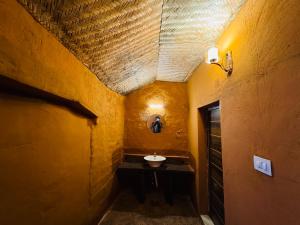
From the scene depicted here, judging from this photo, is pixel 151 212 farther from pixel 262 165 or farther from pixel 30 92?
pixel 30 92

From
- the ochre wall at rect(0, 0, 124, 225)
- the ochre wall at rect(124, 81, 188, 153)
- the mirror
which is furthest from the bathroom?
the mirror

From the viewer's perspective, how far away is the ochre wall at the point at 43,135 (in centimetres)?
93

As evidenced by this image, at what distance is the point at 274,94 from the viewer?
1028 mm

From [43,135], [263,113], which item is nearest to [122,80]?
[43,135]

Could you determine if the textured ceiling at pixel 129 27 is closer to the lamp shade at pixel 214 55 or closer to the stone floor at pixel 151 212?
the lamp shade at pixel 214 55

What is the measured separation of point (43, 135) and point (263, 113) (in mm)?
1611

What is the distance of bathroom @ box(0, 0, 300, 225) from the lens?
37.1 inches

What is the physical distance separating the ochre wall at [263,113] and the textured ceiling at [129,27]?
285 millimetres

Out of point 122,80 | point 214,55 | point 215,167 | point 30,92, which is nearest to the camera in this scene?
point 30,92

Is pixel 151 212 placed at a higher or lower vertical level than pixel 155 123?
lower

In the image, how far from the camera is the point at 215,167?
2395 millimetres

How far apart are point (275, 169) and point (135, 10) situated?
4.95 feet

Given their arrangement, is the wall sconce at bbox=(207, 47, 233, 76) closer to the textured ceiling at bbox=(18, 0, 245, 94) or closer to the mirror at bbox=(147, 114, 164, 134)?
the textured ceiling at bbox=(18, 0, 245, 94)

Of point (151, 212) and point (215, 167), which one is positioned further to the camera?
point (151, 212)
